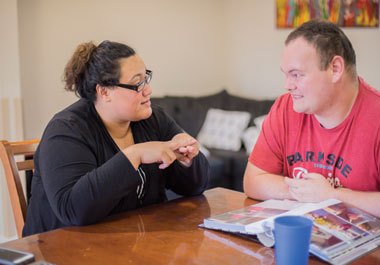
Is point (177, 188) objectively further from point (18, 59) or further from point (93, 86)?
point (18, 59)

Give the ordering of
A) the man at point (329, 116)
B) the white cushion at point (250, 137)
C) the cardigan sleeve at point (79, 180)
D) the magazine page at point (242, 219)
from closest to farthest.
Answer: the magazine page at point (242, 219) → the cardigan sleeve at point (79, 180) → the man at point (329, 116) → the white cushion at point (250, 137)

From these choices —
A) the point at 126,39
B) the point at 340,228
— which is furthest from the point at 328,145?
the point at 126,39

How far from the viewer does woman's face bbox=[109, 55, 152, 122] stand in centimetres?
161

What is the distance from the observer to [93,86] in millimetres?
1640

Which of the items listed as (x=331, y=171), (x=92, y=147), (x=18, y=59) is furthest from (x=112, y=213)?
(x=18, y=59)

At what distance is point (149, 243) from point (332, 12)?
3217 mm

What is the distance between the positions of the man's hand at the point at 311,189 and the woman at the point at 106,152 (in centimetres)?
36

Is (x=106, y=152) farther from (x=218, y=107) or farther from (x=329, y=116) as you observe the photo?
(x=218, y=107)

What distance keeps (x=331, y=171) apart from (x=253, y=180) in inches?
10.7

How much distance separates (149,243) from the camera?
Result: 116 cm

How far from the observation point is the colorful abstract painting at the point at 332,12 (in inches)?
142

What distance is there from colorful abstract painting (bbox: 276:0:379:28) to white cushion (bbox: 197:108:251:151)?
0.98 metres

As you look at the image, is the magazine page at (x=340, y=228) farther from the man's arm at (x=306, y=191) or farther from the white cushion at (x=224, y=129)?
the white cushion at (x=224, y=129)

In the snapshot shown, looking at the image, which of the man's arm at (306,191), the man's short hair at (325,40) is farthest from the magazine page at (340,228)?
the man's short hair at (325,40)
